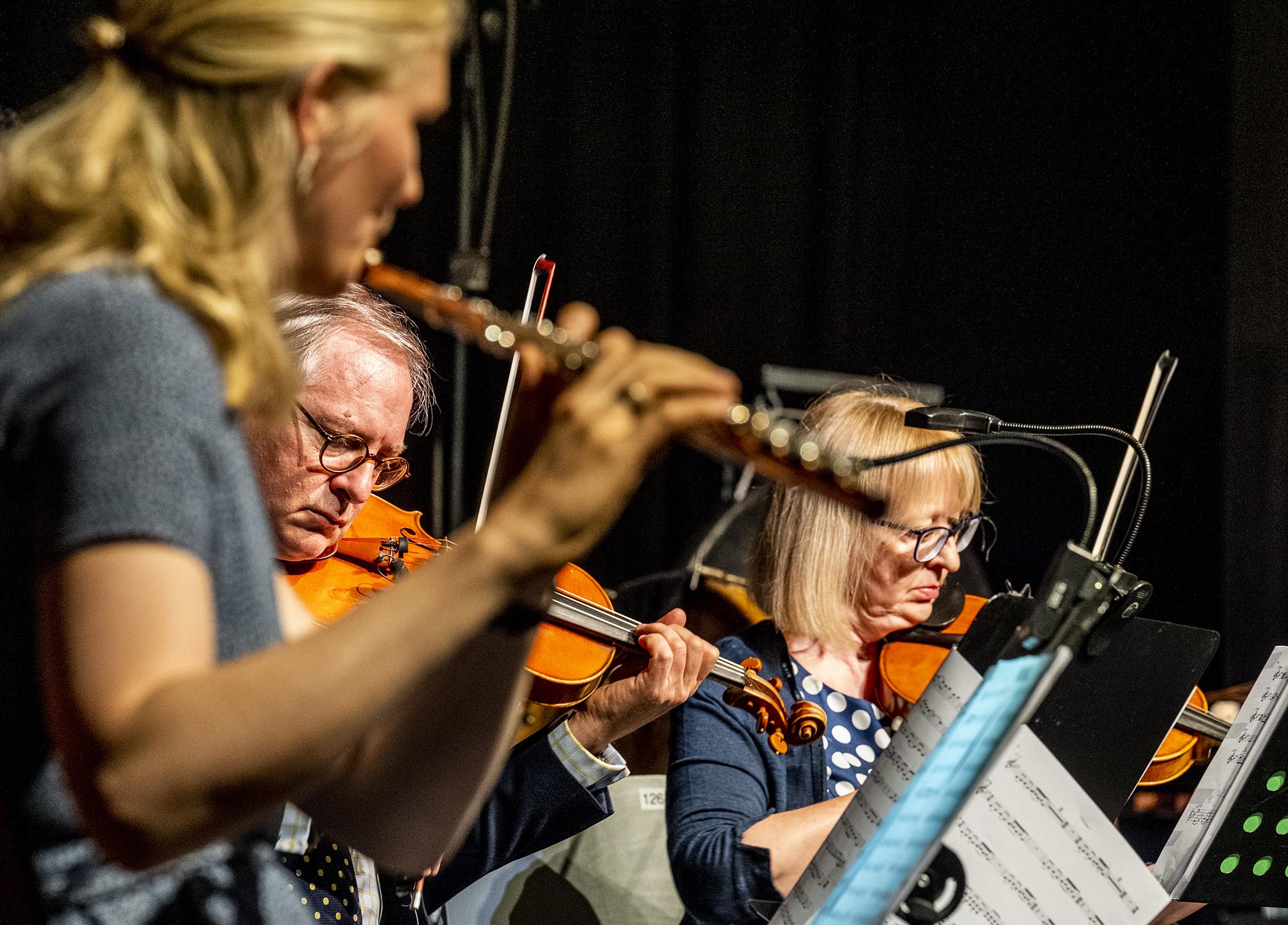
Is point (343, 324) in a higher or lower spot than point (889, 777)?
higher

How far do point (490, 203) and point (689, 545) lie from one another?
1248mm

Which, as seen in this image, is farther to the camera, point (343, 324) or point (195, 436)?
point (343, 324)

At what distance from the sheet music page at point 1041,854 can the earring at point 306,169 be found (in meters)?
0.85

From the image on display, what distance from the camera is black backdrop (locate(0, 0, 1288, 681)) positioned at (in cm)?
309

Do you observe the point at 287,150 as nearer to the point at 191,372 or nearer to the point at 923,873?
the point at 191,372

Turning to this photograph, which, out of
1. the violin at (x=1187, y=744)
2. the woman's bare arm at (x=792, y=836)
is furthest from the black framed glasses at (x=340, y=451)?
the violin at (x=1187, y=744)

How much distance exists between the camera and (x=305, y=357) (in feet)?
5.80

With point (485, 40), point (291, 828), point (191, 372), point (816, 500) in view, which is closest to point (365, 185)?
point (191, 372)

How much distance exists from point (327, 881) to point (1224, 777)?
115cm

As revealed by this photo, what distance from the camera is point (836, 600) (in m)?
2.11

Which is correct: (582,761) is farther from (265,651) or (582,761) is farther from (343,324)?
(265,651)

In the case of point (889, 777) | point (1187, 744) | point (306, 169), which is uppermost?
point (306, 169)

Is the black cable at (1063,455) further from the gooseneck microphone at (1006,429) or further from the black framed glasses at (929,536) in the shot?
the black framed glasses at (929,536)

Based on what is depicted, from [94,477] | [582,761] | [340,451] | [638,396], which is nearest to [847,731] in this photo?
[582,761]
